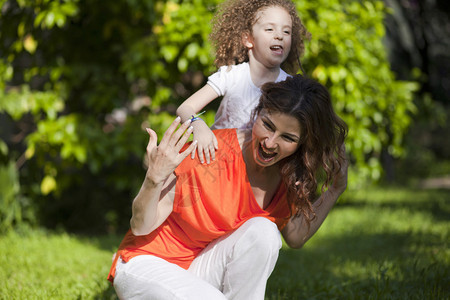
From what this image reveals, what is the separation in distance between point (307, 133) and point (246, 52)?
725mm

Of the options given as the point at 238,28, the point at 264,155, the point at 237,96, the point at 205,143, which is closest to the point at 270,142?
the point at 264,155

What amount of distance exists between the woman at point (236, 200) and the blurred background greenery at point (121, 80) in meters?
1.94

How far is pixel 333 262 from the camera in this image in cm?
385

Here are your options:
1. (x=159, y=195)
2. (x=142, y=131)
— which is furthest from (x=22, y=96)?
(x=159, y=195)

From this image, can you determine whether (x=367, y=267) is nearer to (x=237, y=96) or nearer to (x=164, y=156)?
(x=237, y=96)

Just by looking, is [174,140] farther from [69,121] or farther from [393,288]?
[69,121]

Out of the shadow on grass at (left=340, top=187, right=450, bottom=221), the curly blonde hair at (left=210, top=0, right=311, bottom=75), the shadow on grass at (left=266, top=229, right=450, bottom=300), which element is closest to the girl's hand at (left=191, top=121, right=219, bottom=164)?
the curly blonde hair at (left=210, top=0, right=311, bottom=75)

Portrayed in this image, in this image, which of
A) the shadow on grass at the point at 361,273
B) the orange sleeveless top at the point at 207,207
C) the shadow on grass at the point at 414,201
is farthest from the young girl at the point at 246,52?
the shadow on grass at the point at 414,201

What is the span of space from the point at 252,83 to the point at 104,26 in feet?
8.86

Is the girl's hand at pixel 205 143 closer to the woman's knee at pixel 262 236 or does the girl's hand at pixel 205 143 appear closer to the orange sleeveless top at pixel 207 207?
the orange sleeveless top at pixel 207 207

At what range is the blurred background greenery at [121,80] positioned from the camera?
4.19 m

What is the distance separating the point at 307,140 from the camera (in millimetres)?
1938

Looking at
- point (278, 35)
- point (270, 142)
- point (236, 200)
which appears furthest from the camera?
point (278, 35)

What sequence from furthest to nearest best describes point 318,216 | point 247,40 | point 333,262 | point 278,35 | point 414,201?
point 414,201 → point 333,262 → point 247,40 → point 278,35 → point 318,216
